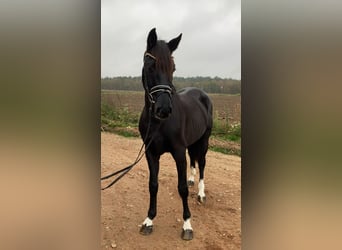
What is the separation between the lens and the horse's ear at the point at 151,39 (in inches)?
47.4

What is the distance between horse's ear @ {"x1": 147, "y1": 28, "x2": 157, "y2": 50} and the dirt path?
0.43 metres

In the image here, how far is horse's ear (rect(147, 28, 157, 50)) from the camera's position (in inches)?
47.4

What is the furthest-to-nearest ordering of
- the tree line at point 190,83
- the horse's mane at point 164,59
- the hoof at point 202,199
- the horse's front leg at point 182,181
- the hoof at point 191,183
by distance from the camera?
the hoof at point 191,183
the hoof at point 202,199
the horse's front leg at point 182,181
the horse's mane at point 164,59
the tree line at point 190,83

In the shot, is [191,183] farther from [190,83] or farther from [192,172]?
[190,83]

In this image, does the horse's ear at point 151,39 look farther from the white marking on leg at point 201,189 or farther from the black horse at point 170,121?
the white marking on leg at point 201,189

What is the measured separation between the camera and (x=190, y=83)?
133 centimetres

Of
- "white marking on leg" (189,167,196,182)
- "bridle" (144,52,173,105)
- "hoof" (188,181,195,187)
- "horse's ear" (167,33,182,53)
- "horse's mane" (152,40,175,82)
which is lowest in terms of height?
"hoof" (188,181,195,187)

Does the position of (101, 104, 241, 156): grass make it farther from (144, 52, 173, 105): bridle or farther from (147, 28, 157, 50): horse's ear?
(147, 28, 157, 50): horse's ear

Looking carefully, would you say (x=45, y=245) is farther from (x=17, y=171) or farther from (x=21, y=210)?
(x=17, y=171)

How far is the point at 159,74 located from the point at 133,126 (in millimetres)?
296

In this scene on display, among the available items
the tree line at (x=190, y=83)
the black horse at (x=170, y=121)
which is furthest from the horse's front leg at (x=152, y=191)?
the tree line at (x=190, y=83)

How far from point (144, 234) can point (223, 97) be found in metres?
0.73

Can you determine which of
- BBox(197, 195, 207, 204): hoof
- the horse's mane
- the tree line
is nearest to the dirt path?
BBox(197, 195, 207, 204): hoof

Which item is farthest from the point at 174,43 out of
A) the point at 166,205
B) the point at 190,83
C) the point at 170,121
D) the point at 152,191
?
the point at 166,205
